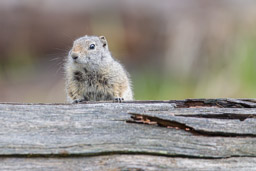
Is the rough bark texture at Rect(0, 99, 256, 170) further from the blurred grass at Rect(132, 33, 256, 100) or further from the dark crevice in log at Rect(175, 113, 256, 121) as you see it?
the blurred grass at Rect(132, 33, 256, 100)

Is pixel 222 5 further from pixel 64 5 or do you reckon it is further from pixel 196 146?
pixel 196 146

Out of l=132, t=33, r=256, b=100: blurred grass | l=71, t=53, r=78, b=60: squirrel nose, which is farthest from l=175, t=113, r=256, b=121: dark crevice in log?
l=132, t=33, r=256, b=100: blurred grass

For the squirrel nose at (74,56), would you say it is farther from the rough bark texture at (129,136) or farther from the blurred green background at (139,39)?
the blurred green background at (139,39)

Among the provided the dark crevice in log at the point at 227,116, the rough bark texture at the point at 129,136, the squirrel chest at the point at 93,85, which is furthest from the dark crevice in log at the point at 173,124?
the squirrel chest at the point at 93,85

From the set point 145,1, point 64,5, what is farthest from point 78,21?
point 145,1

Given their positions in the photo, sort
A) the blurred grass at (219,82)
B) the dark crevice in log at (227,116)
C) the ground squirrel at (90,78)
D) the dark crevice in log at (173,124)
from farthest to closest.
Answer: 1. the blurred grass at (219,82)
2. the ground squirrel at (90,78)
3. the dark crevice in log at (227,116)
4. the dark crevice in log at (173,124)

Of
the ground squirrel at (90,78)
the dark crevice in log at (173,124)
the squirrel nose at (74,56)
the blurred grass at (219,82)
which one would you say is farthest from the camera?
the blurred grass at (219,82)

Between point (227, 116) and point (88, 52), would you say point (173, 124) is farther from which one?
point (88, 52)

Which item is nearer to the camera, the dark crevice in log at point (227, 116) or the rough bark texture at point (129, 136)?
the rough bark texture at point (129, 136)
